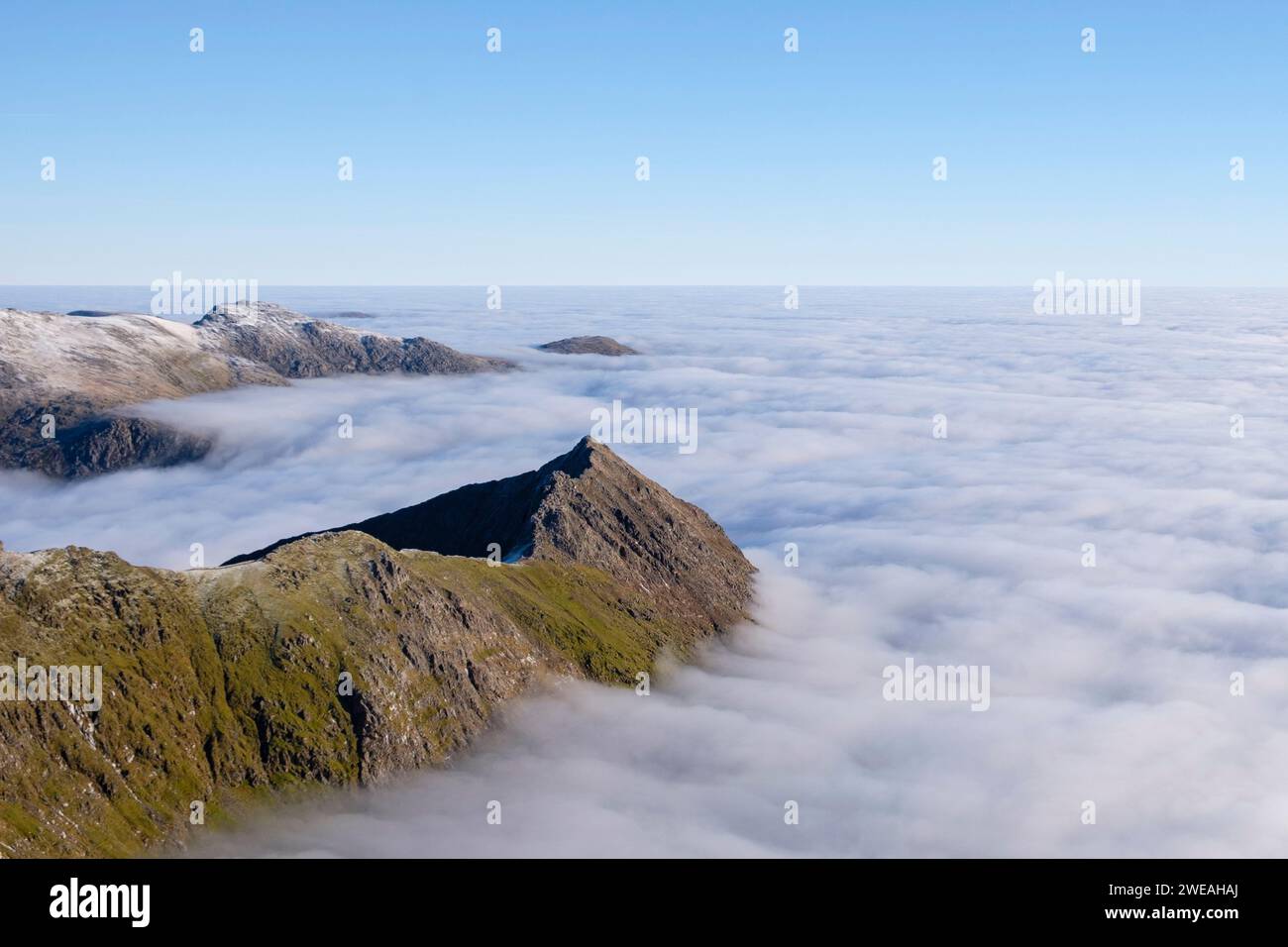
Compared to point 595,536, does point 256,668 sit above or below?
below

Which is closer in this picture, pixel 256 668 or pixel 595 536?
pixel 256 668

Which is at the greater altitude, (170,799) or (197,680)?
(197,680)

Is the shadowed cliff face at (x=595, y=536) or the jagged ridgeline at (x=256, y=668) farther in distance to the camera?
the shadowed cliff face at (x=595, y=536)

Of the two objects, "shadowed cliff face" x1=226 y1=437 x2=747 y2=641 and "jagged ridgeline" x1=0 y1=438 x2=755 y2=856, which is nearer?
"jagged ridgeline" x1=0 y1=438 x2=755 y2=856
